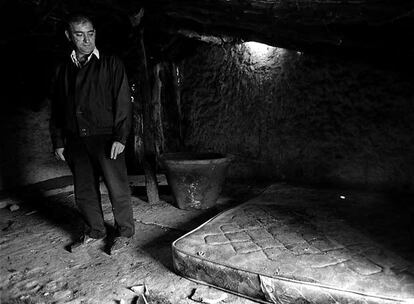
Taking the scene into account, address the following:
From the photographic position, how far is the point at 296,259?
2047mm

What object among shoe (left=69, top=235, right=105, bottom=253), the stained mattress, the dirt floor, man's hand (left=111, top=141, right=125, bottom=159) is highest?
man's hand (left=111, top=141, right=125, bottom=159)

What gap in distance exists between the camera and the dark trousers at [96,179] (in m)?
2.63

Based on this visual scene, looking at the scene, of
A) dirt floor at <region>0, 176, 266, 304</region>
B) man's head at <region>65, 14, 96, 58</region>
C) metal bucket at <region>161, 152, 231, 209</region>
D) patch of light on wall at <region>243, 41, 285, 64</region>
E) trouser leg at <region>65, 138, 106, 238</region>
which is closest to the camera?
dirt floor at <region>0, 176, 266, 304</region>

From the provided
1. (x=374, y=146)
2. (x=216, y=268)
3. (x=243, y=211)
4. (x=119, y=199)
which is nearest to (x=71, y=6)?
(x=119, y=199)

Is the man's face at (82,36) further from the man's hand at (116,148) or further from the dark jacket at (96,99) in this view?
the man's hand at (116,148)

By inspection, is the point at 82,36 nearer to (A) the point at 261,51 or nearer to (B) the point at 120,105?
(B) the point at 120,105

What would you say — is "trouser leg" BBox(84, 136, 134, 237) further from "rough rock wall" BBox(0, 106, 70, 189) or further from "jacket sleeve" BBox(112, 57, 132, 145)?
"rough rock wall" BBox(0, 106, 70, 189)

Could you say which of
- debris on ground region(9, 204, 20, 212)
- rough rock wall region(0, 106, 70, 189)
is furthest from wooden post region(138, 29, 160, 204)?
rough rock wall region(0, 106, 70, 189)

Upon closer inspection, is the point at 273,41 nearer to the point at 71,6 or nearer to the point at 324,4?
the point at 324,4

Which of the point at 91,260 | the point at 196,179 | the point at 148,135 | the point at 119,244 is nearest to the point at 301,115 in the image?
the point at 196,179

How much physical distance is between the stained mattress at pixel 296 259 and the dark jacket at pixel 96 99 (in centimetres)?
110

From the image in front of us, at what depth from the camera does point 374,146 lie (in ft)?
11.9

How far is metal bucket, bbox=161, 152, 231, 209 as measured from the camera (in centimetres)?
347

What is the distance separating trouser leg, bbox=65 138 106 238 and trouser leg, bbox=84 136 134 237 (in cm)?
17
